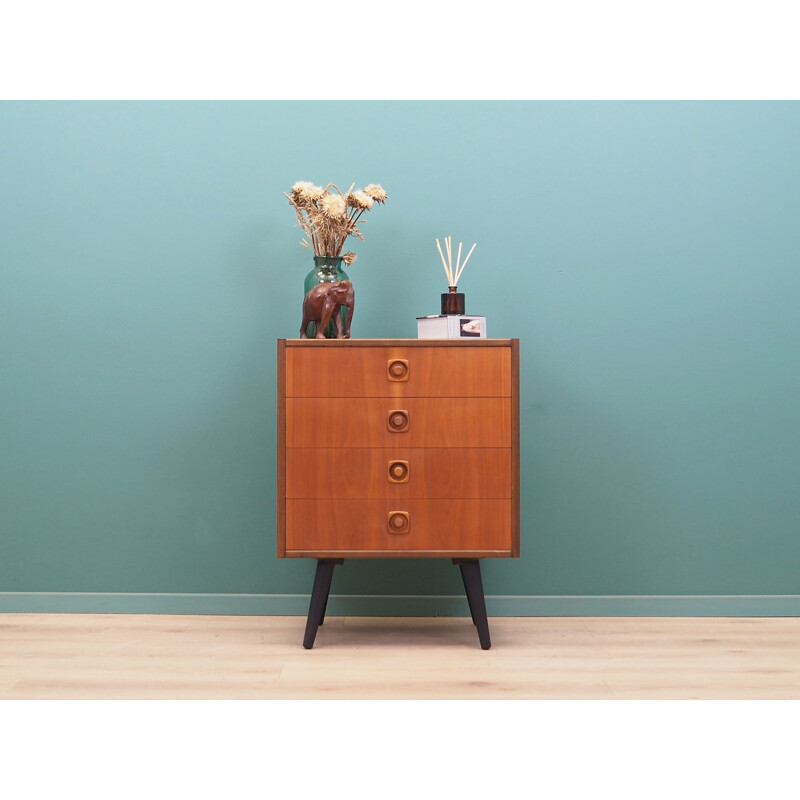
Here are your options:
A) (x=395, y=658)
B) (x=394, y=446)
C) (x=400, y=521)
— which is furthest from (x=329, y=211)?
(x=395, y=658)

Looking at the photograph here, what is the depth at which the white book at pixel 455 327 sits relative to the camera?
6.77 ft

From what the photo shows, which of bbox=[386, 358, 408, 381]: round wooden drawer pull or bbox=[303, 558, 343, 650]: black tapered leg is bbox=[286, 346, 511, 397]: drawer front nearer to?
bbox=[386, 358, 408, 381]: round wooden drawer pull

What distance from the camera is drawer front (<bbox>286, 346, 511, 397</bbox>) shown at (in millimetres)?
1995

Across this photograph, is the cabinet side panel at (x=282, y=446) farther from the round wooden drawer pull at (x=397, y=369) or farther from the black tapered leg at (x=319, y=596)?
the round wooden drawer pull at (x=397, y=369)

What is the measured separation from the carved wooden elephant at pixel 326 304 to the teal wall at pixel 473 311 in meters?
0.27

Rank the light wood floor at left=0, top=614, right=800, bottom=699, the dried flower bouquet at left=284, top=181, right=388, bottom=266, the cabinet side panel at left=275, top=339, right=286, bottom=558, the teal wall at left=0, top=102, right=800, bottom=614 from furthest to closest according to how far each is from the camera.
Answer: the teal wall at left=0, top=102, right=800, bottom=614, the dried flower bouquet at left=284, top=181, right=388, bottom=266, the cabinet side panel at left=275, top=339, right=286, bottom=558, the light wood floor at left=0, top=614, right=800, bottom=699

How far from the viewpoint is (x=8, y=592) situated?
2352 millimetres

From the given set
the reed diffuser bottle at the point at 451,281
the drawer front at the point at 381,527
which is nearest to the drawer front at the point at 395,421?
the drawer front at the point at 381,527

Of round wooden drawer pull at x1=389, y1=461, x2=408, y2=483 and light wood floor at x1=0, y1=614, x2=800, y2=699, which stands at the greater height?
round wooden drawer pull at x1=389, y1=461, x2=408, y2=483

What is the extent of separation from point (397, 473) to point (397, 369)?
254 mm

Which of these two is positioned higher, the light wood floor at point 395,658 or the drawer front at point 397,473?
the drawer front at point 397,473

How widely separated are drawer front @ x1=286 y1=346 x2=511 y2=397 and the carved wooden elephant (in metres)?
0.09

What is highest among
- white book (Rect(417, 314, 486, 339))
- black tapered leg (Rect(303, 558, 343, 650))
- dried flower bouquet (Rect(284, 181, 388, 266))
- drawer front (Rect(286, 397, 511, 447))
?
dried flower bouquet (Rect(284, 181, 388, 266))

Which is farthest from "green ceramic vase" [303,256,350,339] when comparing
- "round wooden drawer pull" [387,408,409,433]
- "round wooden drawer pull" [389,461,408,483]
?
"round wooden drawer pull" [389,461,408,483]
